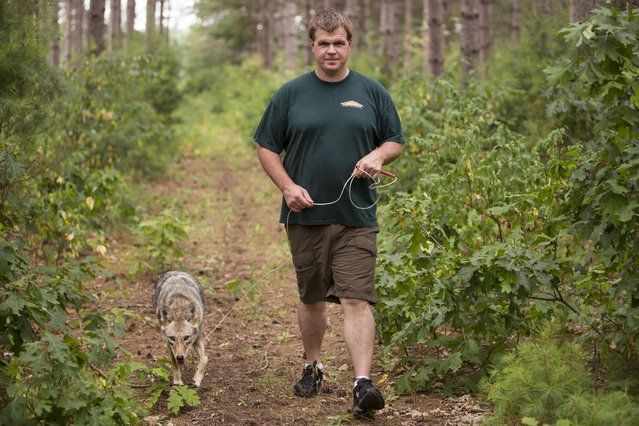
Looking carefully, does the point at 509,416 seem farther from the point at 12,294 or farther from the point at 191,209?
the point at 191,209

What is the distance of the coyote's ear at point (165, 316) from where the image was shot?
6152 millimetres

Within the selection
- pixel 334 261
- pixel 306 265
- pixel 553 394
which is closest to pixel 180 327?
pixel 306 265

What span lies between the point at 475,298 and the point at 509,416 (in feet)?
3.26

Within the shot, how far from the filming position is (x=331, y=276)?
5605mm

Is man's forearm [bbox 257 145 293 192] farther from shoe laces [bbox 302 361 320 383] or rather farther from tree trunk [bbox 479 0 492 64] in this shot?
tree trunk [bbox 479 0 492 64]

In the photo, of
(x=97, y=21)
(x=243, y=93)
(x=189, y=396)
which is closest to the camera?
(x=189, y=396)

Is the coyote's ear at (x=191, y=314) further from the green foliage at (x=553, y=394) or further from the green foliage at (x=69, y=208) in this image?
the green foliage at (x=553, y=394)

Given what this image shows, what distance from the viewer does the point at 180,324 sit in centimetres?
611

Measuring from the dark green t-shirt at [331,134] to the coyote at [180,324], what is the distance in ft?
4.28

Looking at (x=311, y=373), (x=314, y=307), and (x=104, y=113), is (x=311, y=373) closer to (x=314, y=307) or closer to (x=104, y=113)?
(x=314, y=307)

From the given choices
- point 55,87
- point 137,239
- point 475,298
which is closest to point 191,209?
point 137,239

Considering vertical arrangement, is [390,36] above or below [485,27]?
below

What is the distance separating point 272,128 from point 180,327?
1763mm

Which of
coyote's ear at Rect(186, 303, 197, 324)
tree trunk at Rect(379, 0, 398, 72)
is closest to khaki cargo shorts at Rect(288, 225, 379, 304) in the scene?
coyote's ear at Rect(186, 303, 197, 324)
